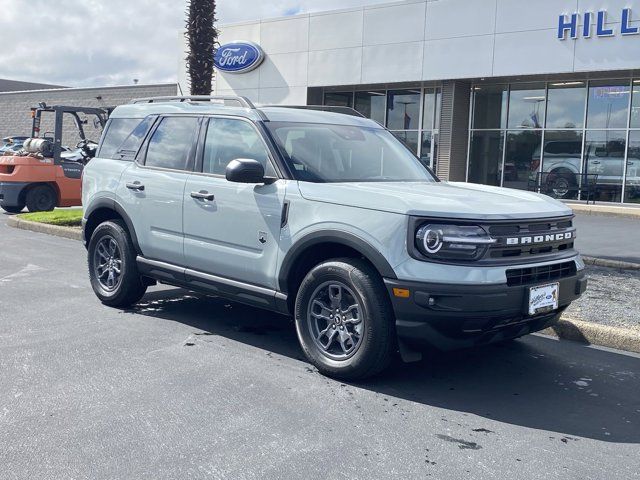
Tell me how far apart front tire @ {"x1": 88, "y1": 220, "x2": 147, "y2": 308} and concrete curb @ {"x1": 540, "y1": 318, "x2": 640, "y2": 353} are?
3.84m

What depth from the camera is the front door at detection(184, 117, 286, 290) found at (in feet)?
17.2

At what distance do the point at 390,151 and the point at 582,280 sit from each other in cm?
197

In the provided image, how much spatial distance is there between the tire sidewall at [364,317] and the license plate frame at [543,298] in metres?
0.96

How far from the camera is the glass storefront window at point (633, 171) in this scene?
20234mm

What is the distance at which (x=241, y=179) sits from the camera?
16.7ft

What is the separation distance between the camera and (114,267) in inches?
268

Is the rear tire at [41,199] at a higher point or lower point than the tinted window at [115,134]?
lower

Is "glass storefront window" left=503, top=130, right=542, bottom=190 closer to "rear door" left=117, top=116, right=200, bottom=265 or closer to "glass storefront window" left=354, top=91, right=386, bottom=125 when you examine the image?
"glass storefront window" left=354, top=91, right=386, bottom=125

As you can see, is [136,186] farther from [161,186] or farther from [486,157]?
[486,157]

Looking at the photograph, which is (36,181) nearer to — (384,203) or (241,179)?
(241,179)

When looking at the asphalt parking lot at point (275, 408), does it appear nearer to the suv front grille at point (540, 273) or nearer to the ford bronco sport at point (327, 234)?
Answer: the ford bronco sport at point (327, 234)

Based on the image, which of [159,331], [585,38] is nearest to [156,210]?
[159,331]

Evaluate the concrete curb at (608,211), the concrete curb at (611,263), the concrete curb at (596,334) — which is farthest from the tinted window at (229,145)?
the concrete curb at (608,211)

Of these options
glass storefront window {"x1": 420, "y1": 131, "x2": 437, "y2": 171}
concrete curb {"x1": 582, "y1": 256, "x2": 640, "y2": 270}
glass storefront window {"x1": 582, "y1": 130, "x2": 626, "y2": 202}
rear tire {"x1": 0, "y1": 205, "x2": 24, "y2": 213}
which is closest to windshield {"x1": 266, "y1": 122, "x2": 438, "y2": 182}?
concrete curb {"x1": 582, "y1": 256, "x2": 640, "y2": 270}
